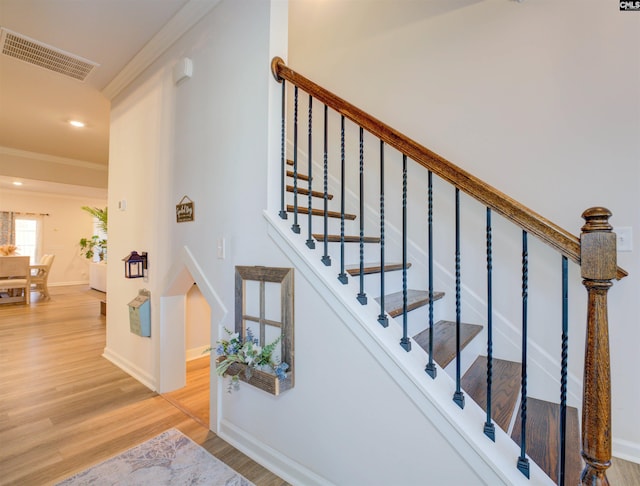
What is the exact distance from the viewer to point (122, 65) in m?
3.10

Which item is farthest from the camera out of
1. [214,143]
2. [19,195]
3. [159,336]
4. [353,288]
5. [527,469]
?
[19,195]

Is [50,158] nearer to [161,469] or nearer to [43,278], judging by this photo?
[43,278]

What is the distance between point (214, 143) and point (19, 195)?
963cm

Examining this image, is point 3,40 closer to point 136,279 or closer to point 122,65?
point 122,65

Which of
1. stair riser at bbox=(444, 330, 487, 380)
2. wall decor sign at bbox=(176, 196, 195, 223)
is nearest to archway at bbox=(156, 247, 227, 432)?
wall decor sign at bbox=(176, 196, 195, 223)

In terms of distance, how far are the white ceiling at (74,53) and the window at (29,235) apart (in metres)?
4.91

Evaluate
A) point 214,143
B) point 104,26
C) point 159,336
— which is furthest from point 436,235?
point 104,26

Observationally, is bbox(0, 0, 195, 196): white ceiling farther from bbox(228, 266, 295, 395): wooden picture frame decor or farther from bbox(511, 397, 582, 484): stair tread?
bbox(511, 397, 582, 484): stair tread

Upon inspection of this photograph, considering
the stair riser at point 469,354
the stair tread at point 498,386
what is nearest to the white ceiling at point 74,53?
the stair riser at point 469,354

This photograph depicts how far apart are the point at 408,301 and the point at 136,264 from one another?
2526mm

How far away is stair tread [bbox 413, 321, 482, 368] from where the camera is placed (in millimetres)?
1534

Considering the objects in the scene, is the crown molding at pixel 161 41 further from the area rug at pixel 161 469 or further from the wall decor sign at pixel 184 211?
the area rug at pixel 161 469

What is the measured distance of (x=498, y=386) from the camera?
166 cm

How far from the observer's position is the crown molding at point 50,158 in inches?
205
